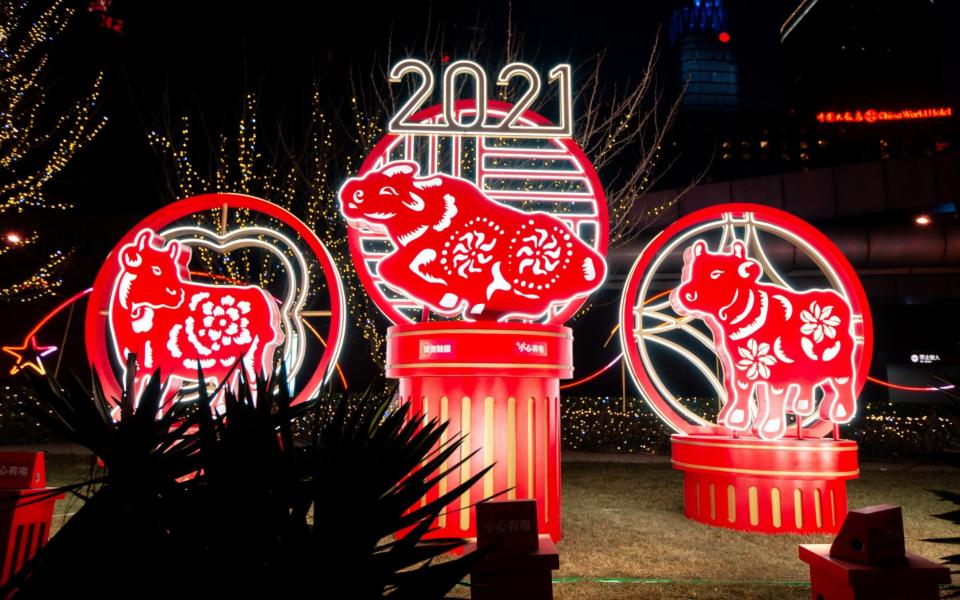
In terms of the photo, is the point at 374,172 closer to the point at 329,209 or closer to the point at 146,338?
the point at 146,338

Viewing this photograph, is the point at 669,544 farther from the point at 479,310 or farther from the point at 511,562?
the point at 511,562

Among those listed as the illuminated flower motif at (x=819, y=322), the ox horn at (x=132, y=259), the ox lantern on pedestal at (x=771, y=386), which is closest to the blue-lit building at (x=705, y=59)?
the ox lantern on pedestal at (x=771, y=386)

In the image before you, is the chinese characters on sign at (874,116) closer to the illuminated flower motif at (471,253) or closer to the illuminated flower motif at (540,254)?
the illuminated flower motif at (540,254)

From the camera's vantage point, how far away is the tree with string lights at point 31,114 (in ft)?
30.3

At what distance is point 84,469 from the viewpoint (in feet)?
29.7

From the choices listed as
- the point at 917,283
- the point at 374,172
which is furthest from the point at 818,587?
the point at 917,283

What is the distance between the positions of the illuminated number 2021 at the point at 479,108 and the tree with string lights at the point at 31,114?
6.58 metres

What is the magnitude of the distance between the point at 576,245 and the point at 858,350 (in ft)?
9.88

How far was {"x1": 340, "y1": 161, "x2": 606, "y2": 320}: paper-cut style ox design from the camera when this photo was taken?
539 centimetres

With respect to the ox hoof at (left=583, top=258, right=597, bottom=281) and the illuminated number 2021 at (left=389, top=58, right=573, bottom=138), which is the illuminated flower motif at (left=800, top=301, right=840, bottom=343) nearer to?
the ox hoof at (left=583, top=258, right=597, bottom=281)

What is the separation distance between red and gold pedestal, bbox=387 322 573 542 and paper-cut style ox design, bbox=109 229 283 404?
1.63 metres

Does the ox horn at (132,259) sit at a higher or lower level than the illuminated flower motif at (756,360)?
higher

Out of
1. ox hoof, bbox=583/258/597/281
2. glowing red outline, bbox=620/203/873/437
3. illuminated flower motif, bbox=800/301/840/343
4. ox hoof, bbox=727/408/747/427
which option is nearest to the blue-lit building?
glowing red outline, bbox=620/203/873/437

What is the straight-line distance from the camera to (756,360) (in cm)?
572
